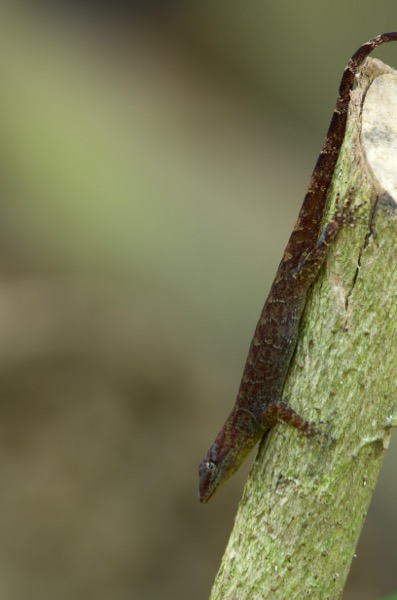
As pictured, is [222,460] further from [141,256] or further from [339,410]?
[141,256]

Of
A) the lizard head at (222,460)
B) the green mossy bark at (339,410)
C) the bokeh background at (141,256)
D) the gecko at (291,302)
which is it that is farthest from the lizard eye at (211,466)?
the bokeh background at (141,256)

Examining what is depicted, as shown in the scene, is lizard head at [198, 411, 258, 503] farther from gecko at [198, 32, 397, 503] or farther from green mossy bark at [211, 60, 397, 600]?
green mossy bark at [211, 60, 397, 600]

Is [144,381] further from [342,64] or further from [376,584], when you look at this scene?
[342,64]

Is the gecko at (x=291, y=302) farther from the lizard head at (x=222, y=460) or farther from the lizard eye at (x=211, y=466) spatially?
the lizard eye at (x=211, y=466)

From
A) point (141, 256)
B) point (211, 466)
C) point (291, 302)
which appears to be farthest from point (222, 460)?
point (141, 256)

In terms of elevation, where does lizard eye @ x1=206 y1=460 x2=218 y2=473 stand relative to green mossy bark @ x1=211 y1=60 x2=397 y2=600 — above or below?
below

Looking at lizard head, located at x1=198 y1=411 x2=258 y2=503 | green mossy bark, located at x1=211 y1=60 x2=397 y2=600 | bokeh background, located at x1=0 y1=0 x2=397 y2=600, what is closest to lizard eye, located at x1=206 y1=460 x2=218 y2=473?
lizard head, located at x1=198 y1=411 x2=258 y2=503
